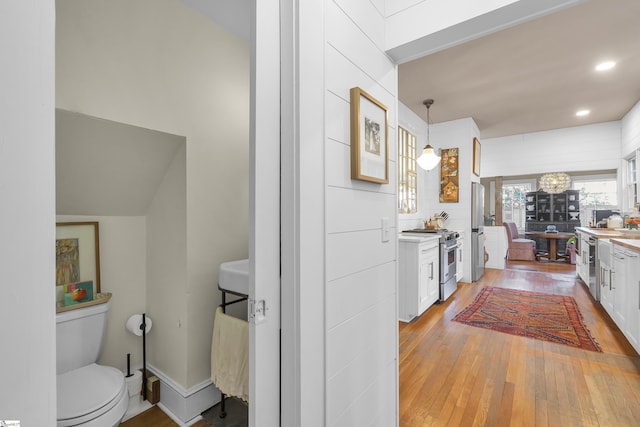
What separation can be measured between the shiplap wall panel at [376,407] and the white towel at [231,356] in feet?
2.32

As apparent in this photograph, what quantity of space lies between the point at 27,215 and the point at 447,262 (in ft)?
14.1

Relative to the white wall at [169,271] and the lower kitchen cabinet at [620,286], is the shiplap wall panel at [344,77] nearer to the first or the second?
the white wall at [169,271]

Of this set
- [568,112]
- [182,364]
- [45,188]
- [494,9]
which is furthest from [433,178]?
[45,188]

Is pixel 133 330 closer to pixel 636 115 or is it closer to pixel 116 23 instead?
pixel 116 23

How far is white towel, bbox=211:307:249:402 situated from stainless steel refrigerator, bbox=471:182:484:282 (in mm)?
4428

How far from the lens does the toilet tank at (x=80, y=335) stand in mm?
1655

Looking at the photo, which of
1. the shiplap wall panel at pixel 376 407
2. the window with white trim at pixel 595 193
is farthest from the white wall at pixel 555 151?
the shiplap wall panel at pixel 376 407

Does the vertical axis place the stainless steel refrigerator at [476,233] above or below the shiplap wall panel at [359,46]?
below

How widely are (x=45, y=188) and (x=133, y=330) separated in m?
1.93

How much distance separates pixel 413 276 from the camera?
3.35 m

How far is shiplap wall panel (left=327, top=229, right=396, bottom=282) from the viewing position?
1119mm

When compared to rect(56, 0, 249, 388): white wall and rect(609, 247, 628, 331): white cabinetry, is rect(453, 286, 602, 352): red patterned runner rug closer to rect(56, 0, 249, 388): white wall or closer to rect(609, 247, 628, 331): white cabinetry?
rect(609, 247, 628, 331): white cabinetry

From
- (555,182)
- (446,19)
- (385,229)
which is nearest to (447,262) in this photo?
(385,229)

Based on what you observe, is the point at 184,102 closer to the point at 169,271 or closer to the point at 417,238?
the point at 169,271
